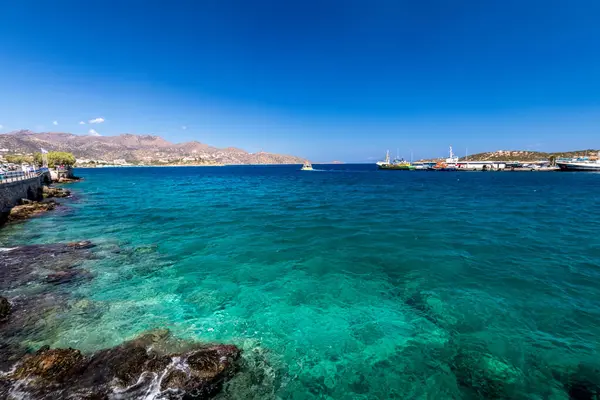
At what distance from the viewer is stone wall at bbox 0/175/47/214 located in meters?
29.1

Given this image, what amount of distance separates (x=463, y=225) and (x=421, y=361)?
22111mm

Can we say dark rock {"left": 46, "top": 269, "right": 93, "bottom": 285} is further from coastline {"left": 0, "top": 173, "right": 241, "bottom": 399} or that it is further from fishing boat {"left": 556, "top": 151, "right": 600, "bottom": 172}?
fishing boat {"left": 556, "top": 151, "right": 600, "bottom": 172}

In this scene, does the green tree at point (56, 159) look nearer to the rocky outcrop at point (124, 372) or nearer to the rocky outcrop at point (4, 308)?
the rocky outcrop at point (4, 308)

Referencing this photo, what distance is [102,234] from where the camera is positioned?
77.0 ft

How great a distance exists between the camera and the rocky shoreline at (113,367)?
7020 millimetres

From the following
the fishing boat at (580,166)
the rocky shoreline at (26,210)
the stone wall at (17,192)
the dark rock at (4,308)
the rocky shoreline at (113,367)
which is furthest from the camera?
the fishing boat at (580,166)

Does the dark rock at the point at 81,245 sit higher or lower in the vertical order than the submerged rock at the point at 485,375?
higher

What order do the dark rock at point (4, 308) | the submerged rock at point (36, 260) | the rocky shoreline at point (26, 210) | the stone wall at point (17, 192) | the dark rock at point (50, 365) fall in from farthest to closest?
1. the stone wall at point (17, 192)
2. the rocky shoreline at point (26, 210)
3. the submerged rock at point (36, 260)
4. the dark rock at point (4, 308)
5. the dark rock at point (50, 365)

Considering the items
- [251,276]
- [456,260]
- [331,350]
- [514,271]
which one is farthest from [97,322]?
[514,271]

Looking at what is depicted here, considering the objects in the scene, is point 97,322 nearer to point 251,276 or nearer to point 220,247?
point 251,276

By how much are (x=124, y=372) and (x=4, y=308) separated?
24.2 feet

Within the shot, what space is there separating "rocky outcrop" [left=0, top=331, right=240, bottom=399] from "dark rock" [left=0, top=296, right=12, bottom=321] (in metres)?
3.94

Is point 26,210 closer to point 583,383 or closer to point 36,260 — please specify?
point 36,260

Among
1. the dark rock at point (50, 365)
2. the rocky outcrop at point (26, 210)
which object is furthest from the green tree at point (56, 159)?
the dark rock at point (50, 365)
